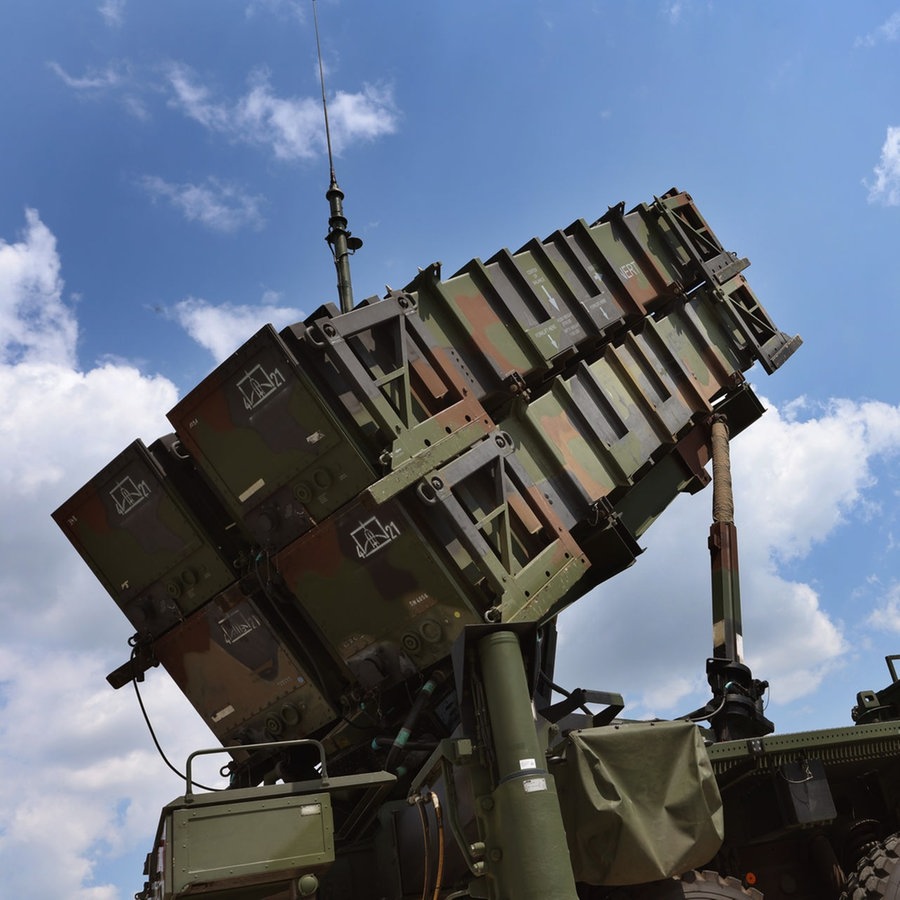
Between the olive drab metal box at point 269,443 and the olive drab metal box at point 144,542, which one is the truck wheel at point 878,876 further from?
the olive drab metal box at point 144,542

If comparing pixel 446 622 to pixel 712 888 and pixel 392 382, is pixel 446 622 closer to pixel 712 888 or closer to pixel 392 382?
pixel 392 382

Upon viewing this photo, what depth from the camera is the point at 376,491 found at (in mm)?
5895

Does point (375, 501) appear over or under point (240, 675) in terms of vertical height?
over

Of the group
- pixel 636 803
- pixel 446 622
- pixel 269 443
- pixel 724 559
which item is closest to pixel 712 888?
pixel 636 803

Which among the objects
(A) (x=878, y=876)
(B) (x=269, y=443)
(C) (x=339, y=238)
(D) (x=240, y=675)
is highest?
(C) (x=339, y=238)

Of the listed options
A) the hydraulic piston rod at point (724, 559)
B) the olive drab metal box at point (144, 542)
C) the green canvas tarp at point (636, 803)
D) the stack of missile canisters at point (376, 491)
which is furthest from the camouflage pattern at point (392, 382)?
the hydraulic piston rod at point (724, 559)

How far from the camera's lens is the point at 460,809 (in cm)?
500

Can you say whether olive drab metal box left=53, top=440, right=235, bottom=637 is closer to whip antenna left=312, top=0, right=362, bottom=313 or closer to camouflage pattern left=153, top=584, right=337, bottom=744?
camouflage pattern left=153, top=584, right=337, bottom=744

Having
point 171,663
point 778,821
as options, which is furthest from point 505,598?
point 171,663

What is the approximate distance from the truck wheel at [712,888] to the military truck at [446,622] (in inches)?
0.8

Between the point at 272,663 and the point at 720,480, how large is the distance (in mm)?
4161

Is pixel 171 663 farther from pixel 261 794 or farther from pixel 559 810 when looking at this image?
pixel 559 810

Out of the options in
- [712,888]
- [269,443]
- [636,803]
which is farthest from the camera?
[269,443]

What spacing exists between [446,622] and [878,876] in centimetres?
281
